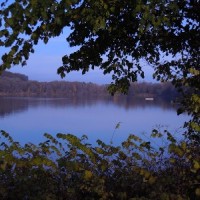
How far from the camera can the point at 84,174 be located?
4266mm

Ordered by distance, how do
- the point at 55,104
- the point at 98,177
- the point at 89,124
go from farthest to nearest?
the point at 55,104
the point at 89,124
the point at 98,177

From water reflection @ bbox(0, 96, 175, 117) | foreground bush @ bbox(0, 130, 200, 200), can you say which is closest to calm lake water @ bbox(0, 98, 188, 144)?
foreground bush @ bbox(0, 130, 200, 200)

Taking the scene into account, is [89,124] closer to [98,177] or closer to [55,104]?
[98,177]

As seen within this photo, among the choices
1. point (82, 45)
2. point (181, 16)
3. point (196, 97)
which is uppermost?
point (181, 16)

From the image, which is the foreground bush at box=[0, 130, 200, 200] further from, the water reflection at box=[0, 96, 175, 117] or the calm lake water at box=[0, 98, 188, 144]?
the water reflection at box=[0, 96, 175, 117]

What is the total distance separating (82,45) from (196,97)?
239cm

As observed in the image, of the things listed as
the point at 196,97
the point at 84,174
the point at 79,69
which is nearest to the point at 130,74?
the point at 79,69

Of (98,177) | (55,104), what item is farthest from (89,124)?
(55,104)

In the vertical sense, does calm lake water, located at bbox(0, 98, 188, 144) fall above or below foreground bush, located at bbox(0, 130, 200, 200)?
below

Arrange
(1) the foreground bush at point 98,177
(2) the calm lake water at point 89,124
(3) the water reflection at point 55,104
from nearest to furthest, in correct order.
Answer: (1) the foreground bush at point 98,177 < (2) the calm lake water at point 89,124 < (3) the water reflection at point 55,104

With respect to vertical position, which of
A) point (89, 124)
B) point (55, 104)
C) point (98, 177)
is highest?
point (98, 177)

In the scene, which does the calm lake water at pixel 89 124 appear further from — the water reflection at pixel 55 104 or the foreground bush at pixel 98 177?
the water reflection at pixel 55 104

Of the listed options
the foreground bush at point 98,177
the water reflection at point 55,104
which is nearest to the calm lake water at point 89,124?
the foreground bush at point 98,177

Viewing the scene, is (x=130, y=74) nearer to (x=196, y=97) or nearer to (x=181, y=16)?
(x=181, y=16)
